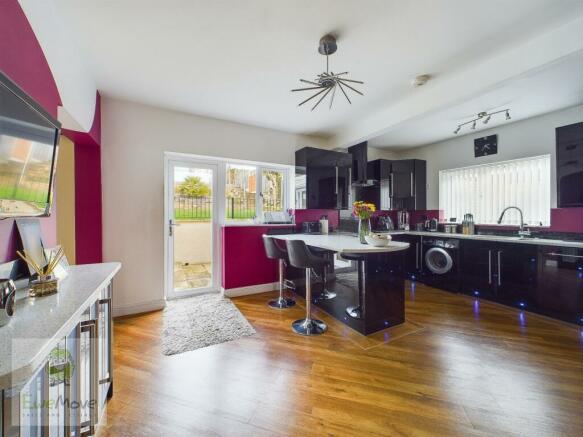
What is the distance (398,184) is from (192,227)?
12.5ft

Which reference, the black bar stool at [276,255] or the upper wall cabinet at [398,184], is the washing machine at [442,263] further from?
the black bar stool at [276,255]

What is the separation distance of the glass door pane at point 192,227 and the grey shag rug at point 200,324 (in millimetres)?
339

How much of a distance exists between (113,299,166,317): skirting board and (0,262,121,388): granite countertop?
6.07ft

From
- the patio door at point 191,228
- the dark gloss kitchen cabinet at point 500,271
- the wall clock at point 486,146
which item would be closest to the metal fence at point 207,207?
the patio door at point 191,228

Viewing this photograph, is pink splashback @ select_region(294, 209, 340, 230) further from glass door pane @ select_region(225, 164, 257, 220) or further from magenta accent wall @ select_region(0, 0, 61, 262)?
magenta accent wall @ select_region(0, 0, 61, 262)

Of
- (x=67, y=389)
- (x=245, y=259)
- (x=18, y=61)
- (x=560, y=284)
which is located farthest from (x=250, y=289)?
(x=560, y=284)

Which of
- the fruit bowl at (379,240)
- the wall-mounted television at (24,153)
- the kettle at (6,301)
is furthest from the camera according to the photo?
the fruit bowl at (379,240)

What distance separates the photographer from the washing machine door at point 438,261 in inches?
148

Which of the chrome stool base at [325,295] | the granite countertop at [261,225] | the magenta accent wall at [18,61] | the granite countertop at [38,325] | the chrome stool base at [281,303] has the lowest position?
the chrome stool base at [281,303]

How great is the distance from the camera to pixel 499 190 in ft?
12.8

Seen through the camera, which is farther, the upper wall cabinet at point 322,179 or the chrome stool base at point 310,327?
the upper wall cabinet at point 322,179

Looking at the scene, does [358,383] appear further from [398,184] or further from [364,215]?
[398,184]

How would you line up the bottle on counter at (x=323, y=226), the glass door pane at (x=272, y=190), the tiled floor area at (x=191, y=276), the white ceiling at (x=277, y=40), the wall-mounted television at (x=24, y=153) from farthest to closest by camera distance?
the glass door pane at (x=272, y=190)
the bottle on counter at (x=323, y=226)
the tiled floor area at (x=191, y=276)
the white ceiling at (x=277, y=40)
the wall-mounted television at (x=24, y=153)

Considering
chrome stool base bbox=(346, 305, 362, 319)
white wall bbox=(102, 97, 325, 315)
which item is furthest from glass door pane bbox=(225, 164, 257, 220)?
chrome stool base bbox=(346, 305, 362, 319)
